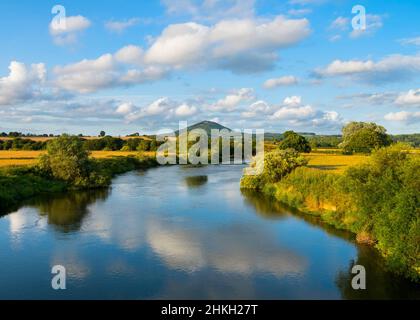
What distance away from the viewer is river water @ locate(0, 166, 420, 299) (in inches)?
736

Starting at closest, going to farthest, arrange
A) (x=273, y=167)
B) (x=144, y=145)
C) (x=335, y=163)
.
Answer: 1. (x=273, y=167)
2. (x=335, y=163)
3. (x=144, y=145)

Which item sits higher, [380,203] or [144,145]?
[144,145]

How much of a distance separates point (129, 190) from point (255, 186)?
46.8 feet

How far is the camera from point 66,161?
4912 centimetres

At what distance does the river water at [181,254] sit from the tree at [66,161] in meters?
10.3

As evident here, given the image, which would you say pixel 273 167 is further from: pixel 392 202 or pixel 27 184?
pixel 27 184

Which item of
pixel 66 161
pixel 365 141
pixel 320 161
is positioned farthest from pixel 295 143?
pixel 66 161

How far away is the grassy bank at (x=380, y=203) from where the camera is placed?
773 inches

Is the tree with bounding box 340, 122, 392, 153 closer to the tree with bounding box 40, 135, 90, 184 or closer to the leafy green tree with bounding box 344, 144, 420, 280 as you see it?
the tree with bounding box 40, 135, 90, 184

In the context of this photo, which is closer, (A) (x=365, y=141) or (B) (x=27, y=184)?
(B) (x=27, y=184)

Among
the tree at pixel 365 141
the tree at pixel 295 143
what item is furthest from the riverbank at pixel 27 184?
the tree at pixel 365 141

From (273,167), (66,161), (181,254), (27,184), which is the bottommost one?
(181,254)

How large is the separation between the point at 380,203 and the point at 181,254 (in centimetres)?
1139
